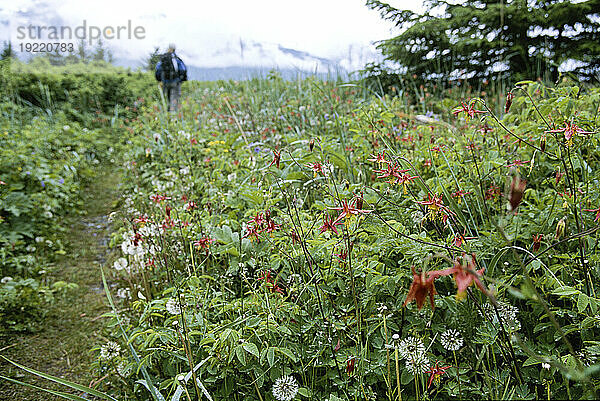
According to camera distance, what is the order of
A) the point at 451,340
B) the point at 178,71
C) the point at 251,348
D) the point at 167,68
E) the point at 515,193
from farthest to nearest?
the point at 178,71, the point at 167,68, the point at 451,340, the point at 251,348, the point at 515,193

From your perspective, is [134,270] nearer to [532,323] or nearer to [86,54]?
[532,323]

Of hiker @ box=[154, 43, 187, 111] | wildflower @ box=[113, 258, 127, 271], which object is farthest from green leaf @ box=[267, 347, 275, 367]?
hiker @ box=[154, 43, 187, 111]

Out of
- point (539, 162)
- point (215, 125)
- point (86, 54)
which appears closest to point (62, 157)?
point (215, 125)

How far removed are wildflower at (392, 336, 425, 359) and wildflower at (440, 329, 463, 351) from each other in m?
0.08

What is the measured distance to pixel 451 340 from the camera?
1.47 m

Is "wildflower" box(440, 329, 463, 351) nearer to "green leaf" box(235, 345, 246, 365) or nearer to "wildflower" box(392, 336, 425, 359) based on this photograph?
"wildflower" box(392, 336, 425, 359)

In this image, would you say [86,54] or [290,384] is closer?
[290,384]

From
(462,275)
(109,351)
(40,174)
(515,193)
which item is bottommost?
(109,351)

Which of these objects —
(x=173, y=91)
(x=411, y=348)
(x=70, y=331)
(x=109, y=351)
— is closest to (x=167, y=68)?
(x=173, y=91)

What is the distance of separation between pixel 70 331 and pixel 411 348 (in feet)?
7.15

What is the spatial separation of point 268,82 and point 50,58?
24.4 feet

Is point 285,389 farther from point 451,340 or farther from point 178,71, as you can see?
point 178,71

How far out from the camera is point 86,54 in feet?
46.4

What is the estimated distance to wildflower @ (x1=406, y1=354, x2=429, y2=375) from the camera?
1.31 meters
